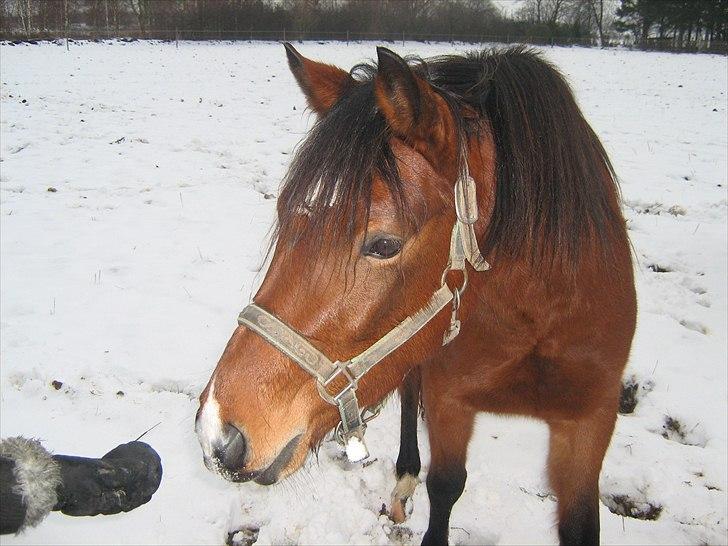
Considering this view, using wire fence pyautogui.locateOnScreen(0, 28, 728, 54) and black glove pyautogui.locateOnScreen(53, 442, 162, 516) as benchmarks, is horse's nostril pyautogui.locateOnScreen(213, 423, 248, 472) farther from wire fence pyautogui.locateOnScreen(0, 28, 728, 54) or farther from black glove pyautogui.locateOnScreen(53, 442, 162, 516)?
wire fence pyautogui.locateOnScreen(0, 28, 728, 54)

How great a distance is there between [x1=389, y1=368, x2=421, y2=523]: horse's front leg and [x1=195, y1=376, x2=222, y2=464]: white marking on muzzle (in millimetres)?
1484

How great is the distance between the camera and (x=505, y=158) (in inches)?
55.5

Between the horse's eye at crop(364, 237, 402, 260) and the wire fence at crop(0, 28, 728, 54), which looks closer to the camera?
the horse's eye at crop(364, 237, 402, 260)

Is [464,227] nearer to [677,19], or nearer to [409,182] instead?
[409,182]

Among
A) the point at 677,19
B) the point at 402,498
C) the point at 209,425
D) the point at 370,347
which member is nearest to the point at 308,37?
the point at 677,19

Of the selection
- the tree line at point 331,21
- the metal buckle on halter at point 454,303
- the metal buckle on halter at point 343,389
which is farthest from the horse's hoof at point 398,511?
the tree line at point 331,21

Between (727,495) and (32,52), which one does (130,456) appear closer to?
(727,495)

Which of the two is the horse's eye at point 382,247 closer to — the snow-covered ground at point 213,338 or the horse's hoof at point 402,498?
the snow-covered ground at point 213,338

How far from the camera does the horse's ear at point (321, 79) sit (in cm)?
155

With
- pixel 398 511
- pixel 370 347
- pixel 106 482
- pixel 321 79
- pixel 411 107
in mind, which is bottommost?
pixel 398 511

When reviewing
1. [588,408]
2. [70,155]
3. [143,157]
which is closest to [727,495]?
[588,408]

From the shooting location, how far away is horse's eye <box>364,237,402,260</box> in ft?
4.01

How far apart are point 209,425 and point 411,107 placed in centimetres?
87

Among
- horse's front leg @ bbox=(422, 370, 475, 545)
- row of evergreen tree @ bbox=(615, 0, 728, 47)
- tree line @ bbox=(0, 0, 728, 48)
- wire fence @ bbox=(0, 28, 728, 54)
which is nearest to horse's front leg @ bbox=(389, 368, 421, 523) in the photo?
horse's front leg @ bbox=(422, 370, 475, 545)
